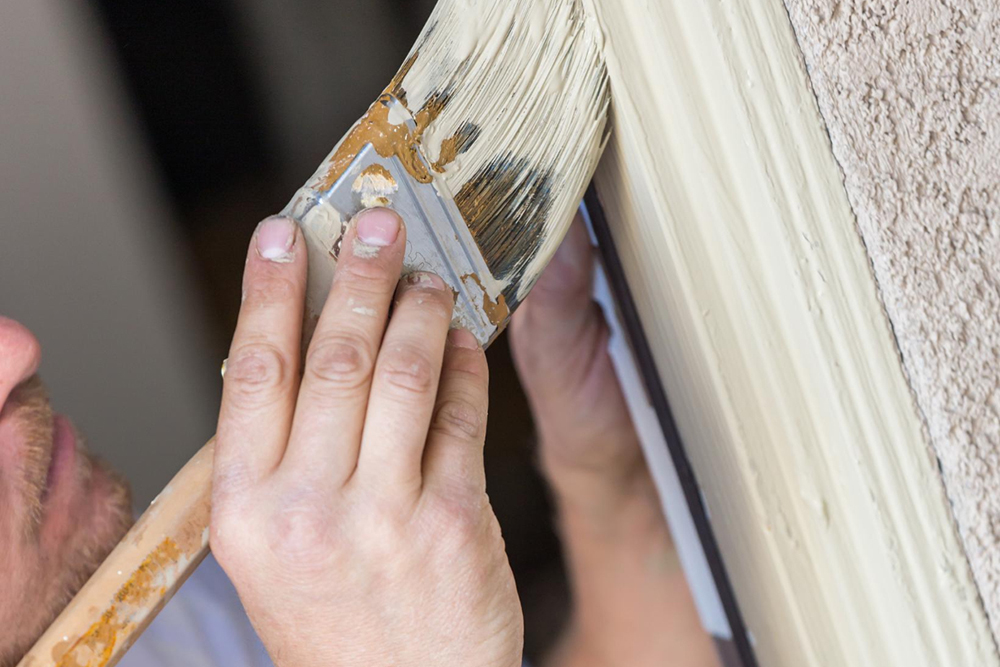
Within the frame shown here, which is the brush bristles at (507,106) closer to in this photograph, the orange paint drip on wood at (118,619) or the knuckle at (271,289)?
the knuckle at (271,289)

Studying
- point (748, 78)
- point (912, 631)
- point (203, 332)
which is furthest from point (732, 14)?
point (203, 332)

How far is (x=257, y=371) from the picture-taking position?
17.3 inches

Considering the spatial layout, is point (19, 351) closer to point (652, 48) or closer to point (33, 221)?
point (652, 48)

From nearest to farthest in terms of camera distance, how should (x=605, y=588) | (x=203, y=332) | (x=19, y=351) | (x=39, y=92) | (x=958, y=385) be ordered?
(x=958, y=385), (x=19, y=351), (x=605, y=588), (x=39, y=92), (x=203, y=332)

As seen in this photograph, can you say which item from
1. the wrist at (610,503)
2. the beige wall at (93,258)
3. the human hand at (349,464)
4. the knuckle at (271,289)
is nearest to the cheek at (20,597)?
the human hand at (349,464)

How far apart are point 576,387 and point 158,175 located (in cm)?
140

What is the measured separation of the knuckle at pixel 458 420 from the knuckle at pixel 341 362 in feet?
0.20

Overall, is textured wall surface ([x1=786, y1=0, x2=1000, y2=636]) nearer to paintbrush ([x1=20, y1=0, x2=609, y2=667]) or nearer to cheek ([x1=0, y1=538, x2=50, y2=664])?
paintbrush ([x1=20, y1=0, x2=609, y2=667])

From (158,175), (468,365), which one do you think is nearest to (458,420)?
(468,365)

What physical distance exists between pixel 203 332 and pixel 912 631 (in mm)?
1807

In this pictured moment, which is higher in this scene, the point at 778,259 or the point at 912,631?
the point at 778,259

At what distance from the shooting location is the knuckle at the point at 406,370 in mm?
439

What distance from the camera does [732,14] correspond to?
41 cm

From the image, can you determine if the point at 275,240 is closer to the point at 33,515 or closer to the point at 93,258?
the point at 33,515
